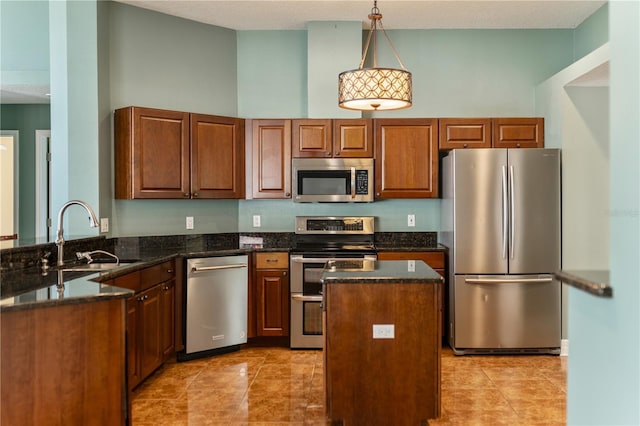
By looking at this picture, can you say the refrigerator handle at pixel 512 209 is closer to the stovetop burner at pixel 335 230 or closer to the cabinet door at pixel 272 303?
the stovetop burner at pixel 335 230

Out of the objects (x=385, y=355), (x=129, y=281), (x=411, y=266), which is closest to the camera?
(x=385, y=355)

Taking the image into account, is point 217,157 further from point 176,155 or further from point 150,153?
point 150,153

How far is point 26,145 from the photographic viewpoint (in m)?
5.99

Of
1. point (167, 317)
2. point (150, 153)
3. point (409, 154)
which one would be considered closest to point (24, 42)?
point (150, 153)

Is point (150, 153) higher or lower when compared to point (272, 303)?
higher

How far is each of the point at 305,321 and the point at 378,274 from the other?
1864mm

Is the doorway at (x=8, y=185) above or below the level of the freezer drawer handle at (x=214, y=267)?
above

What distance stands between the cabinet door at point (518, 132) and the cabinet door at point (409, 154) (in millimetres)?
582

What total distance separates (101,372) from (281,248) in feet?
8.02

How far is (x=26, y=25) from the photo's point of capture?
440 cm

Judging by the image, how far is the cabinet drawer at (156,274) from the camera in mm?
3535

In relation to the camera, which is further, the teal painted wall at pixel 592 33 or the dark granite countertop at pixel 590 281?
the teal painted wall at pixel 592 33

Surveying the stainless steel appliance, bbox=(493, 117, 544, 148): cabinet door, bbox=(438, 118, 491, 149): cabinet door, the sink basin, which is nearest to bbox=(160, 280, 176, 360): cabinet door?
the sink basin

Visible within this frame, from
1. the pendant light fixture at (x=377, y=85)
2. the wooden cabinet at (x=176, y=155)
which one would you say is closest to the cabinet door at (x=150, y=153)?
the wooden cabinet at (x=176, y=155)
